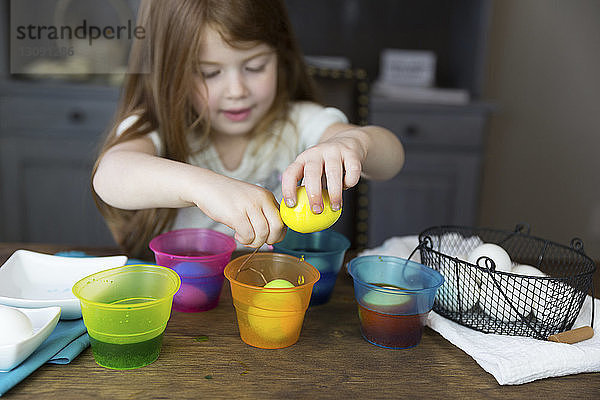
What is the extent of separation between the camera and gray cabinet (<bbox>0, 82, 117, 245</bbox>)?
218cm

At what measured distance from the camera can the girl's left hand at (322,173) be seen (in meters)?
0.71

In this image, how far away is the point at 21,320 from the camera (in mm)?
628

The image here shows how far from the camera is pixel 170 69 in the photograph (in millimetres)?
1117

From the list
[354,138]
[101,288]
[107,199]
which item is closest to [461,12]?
[354,138]

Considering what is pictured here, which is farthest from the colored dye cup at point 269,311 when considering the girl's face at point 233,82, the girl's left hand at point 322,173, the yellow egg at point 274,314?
the girl's face at point 233,82

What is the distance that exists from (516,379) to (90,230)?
2.07 m

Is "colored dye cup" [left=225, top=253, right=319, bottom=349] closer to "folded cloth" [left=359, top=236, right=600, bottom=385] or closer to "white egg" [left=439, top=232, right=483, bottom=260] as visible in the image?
"folded cloth" [left=359, top=236, right=600, bottom=385]

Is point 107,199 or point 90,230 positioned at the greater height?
point 107,199

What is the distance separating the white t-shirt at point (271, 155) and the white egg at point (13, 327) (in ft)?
2.16

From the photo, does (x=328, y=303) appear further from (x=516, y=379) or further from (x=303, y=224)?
(x=516, y=379)

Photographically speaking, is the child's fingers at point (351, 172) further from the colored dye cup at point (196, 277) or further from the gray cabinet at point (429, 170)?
the gray cabinet at point (429, 170)

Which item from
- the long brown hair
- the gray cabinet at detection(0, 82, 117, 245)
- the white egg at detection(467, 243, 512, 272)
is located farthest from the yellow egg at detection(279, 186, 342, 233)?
the gray cabinet at detection(0, 82, 117, 245)

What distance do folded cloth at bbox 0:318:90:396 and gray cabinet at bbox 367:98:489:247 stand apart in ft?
5.15

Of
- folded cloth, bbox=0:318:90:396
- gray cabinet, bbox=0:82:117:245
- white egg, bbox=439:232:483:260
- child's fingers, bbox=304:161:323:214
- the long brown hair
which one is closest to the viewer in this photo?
folded cloth, bbox=0:318:90:396
